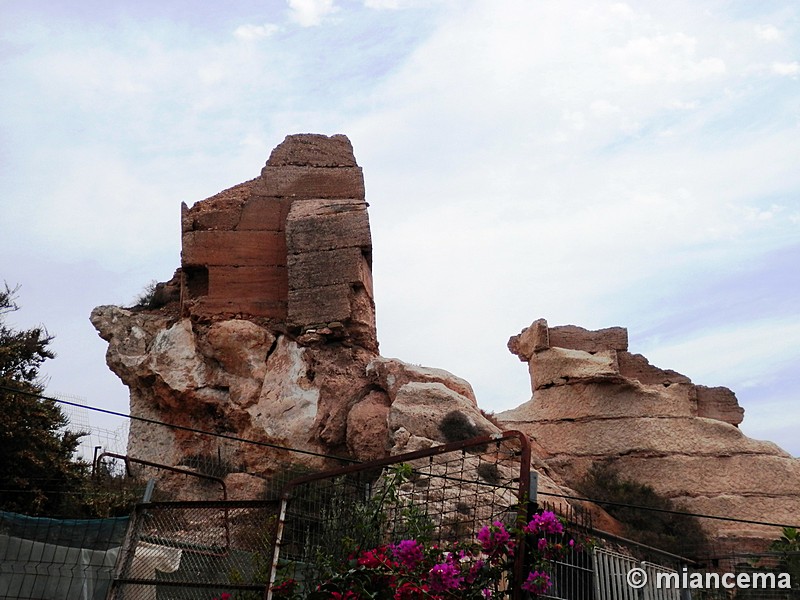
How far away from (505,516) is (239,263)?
383 inches

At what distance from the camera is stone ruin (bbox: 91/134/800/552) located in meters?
14.3

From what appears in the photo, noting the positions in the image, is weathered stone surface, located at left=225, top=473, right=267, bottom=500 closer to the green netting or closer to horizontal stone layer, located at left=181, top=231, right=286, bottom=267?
horizontal stone layer, located at left=181, top=231, right=286, bottom=267

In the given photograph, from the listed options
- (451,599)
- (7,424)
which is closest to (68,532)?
(451,599)

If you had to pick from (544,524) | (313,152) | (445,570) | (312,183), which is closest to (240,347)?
(312,183)

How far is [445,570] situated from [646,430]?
9797 millimetres

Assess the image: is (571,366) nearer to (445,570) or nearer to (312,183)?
(312,183)

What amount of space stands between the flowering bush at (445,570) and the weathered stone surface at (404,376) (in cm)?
734

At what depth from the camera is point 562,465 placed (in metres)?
15.7

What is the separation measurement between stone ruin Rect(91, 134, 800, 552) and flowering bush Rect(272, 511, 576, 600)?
6.52 m

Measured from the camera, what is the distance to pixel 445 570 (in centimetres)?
645

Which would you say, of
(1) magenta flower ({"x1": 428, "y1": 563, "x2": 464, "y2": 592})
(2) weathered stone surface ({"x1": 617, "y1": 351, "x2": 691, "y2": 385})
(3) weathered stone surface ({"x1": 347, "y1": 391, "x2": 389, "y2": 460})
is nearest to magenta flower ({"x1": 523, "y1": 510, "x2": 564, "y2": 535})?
(1) magenta flower ({"x1": 428, "y1": 563, "x2": 464, "y2": 592})

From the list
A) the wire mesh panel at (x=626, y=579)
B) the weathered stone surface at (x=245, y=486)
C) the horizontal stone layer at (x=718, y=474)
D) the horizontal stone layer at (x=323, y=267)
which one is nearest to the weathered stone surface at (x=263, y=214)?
the horizontal stone layer at (x=323, y=267)

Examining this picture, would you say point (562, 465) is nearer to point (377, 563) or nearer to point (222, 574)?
point (222, 574)

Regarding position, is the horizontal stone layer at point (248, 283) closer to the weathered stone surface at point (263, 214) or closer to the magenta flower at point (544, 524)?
the weathered stone surface at point (263, 214)
